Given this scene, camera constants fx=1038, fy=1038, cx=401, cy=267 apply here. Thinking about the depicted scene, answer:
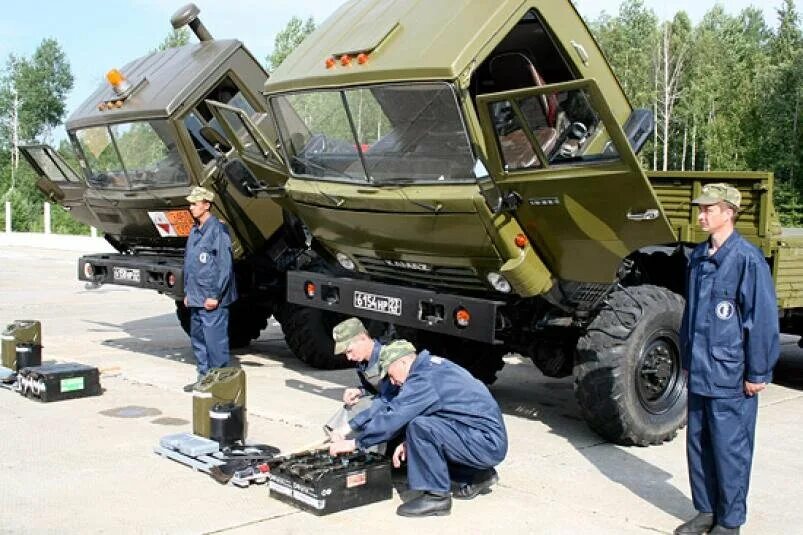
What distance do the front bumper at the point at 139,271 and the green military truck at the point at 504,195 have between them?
1.80 m

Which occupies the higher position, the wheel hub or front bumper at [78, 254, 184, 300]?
front bumper at [78, 254, 184, 300]

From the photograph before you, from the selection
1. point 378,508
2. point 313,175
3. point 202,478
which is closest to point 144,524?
point 202,478

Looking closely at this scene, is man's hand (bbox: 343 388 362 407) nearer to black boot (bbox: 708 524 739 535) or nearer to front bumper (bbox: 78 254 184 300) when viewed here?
black boot (bbox: 708 524 739 535)

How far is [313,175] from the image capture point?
7160mm

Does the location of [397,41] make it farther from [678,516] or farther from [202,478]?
[678,516]

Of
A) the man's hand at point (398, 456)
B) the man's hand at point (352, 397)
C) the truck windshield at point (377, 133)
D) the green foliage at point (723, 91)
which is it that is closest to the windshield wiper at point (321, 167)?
the truck windshield at point (377, 133)

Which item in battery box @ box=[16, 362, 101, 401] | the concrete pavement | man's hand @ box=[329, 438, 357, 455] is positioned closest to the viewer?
the concrete pavement

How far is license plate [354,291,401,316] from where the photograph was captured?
22.2ft

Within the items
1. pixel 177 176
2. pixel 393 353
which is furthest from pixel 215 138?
pixel 393 353

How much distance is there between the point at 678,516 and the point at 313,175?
341 cm

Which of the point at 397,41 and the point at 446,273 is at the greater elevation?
the point at 397,41

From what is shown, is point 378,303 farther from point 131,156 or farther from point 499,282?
point 131,156

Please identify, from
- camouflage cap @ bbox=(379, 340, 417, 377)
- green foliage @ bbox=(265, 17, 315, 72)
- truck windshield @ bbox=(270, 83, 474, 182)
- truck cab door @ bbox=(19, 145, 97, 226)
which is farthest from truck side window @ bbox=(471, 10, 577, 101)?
green foliage @ bbox=(265, 17, 315, 72)

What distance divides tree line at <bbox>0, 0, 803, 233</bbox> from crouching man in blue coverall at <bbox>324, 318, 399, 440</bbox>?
22480mm
